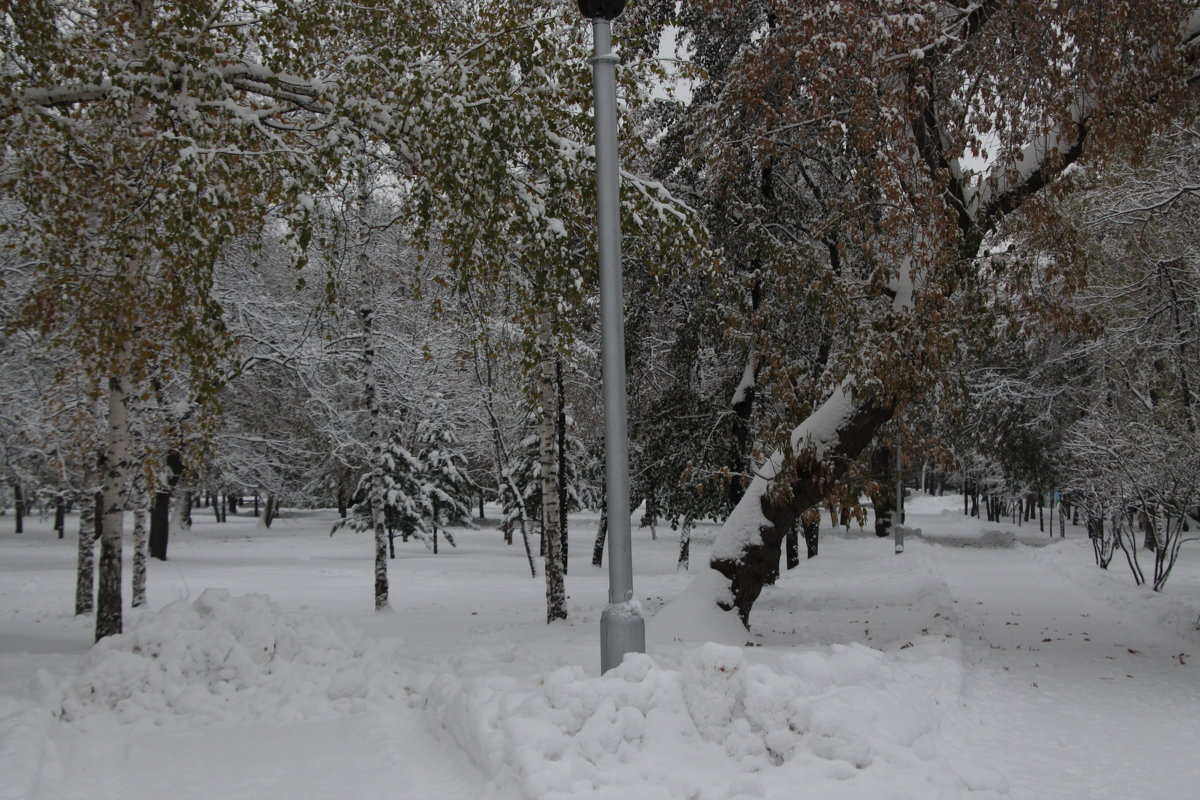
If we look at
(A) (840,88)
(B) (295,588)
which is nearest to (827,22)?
(A) (840,88)

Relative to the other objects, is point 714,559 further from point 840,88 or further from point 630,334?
point 630,334

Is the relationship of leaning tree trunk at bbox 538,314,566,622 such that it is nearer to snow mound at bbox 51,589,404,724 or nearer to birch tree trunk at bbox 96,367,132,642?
snow mound at bbox 51,589,404,724

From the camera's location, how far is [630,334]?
16938 millimetres

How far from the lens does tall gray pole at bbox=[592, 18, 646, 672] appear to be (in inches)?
220

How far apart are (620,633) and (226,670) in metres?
3.36

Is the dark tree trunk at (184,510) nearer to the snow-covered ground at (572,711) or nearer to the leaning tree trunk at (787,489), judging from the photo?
the snow-covered ground at (572,711)

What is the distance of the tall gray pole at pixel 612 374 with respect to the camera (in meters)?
5.58

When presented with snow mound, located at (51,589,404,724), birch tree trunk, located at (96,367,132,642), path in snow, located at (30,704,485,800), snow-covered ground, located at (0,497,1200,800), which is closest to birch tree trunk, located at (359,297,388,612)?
snow-covered ground, located at (0,497,1200,800)

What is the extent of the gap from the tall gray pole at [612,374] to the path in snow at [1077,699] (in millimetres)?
2489

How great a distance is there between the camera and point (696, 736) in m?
5.09

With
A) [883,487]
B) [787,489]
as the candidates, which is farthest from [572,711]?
[883,487]

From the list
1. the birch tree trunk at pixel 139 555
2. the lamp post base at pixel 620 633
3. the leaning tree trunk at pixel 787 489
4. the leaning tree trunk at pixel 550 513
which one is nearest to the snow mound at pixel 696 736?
the lamp post base at pixel 620 633

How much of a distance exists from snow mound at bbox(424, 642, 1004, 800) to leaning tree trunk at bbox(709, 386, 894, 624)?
14.7 feet

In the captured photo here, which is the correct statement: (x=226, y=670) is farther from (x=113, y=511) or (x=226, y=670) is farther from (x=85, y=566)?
(x=85, y=566)
